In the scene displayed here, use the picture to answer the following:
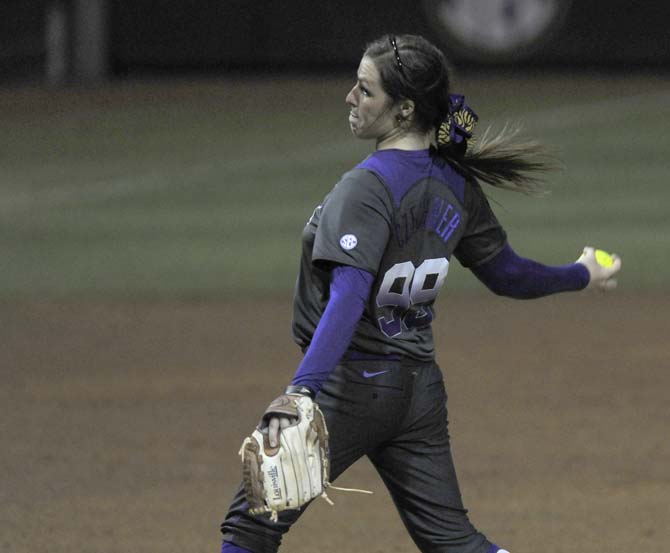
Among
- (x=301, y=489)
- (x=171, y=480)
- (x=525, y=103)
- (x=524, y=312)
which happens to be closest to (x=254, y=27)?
(x=525, y=103)

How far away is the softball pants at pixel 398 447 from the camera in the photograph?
3.39 meters

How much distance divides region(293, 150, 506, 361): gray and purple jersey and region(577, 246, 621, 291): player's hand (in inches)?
17.9

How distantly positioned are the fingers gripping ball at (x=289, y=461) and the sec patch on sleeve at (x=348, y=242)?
14.7 inches

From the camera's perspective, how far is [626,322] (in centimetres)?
934

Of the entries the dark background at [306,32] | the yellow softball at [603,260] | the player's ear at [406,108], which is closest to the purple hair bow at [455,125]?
the player's ear at [406,108]

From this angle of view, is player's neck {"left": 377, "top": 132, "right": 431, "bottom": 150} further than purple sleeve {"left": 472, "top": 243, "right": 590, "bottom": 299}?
No

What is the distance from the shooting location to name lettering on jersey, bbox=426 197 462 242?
3.37m

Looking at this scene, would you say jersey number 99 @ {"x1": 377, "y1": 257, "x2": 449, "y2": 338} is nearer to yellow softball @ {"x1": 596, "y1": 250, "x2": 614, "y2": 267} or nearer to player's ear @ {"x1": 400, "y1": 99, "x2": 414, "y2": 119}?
player's ear @ {"x1": 400, "y1": 99, "x2": 414, "y2": 119}

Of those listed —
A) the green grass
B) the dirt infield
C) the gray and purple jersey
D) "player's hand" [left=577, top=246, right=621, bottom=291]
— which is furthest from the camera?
the green grass

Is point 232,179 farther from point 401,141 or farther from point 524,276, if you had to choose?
point 401,141

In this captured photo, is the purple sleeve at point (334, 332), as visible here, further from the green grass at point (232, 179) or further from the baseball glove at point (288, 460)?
the green grass at point (232, 179)

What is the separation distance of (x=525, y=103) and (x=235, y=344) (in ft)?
37.4

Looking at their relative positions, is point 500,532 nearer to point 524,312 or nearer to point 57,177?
point 524,312

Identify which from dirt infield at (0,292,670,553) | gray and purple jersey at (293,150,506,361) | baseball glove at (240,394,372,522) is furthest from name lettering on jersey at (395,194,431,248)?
dirt infield at (0,292,670,553)
